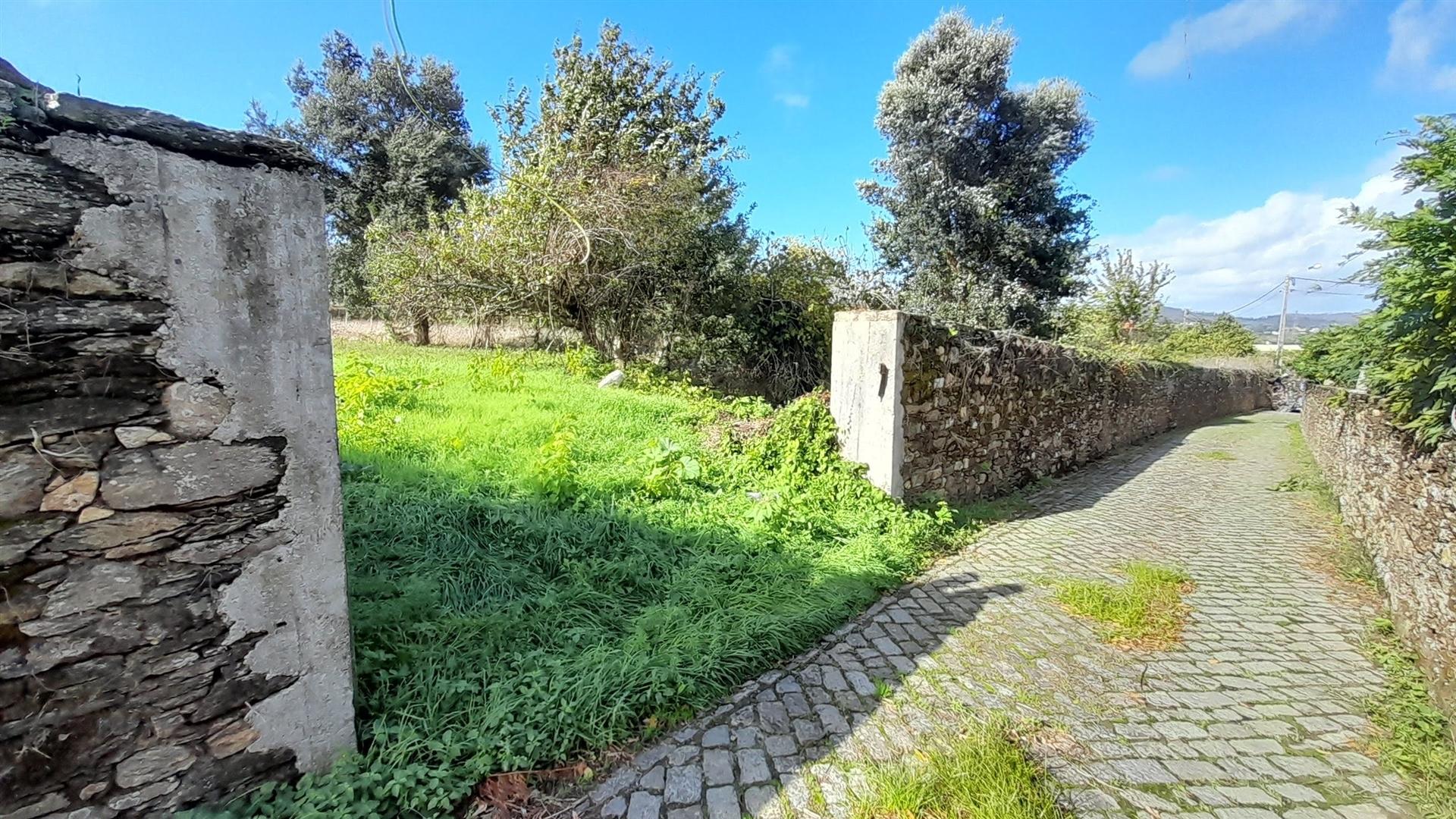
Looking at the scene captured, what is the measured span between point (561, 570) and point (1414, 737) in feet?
14.3

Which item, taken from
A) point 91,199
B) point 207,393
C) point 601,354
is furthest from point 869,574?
point 601,354

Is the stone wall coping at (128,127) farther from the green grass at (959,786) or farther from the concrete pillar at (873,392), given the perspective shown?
the concrete pillar at (873,392)

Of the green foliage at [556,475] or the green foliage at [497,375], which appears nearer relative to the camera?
the green foliage at [556,475]

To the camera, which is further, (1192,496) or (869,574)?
(1192,496)

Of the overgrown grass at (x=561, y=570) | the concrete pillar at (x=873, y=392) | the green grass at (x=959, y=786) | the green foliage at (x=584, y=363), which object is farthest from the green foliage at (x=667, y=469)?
the green foliage at (x=584, y=363)

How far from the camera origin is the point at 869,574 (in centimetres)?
406

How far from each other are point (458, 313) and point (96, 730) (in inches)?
434

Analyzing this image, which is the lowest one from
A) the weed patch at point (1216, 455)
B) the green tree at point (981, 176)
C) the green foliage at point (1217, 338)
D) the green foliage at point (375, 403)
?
the weed patch at point (1216, 455)

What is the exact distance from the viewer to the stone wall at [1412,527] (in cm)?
298

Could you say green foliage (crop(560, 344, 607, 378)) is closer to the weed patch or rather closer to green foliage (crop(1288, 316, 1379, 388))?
green foliage (crop(1288, 316, 1379, 388))

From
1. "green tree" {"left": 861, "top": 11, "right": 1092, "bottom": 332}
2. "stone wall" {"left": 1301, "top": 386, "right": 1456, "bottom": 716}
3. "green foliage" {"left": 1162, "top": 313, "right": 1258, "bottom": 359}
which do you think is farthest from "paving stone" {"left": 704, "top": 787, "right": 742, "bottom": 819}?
"green foliage" {"left": 1162, "top": 313, "right": 1258, "bottom": 359}

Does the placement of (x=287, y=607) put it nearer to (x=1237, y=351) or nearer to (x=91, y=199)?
(x=91, y=199)

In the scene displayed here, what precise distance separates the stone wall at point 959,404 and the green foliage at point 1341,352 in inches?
104

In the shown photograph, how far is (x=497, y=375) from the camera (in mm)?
8023
